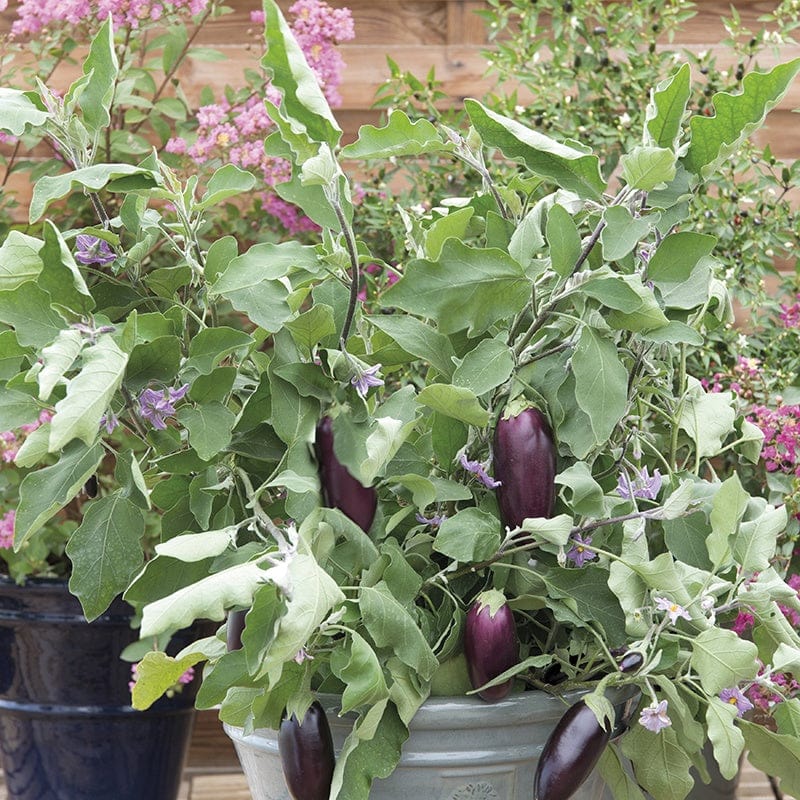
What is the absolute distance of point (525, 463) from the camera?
0.53m

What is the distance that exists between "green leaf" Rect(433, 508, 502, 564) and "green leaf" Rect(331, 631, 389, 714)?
70mm

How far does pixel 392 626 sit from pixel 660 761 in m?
0.19

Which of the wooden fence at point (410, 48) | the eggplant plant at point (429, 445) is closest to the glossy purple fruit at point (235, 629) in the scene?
the eggplant plant at point (429, 445)

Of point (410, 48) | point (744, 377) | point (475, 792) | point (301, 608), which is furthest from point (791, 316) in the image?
point (301, 608)

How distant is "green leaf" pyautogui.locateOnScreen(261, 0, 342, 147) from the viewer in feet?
1.63

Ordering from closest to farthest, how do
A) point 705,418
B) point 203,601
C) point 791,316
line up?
point 203,601
point 705,418
point 791,316

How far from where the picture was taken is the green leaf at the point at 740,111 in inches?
20.5

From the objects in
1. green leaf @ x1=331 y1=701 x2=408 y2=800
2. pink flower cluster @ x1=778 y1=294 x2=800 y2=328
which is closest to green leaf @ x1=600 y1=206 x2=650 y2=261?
green leaf @ x1=331 y1=701 x2=408 y2=800

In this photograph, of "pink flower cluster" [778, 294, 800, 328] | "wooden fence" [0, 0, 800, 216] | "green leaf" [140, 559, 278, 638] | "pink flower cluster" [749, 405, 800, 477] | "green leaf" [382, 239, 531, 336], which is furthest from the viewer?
"wooden fence" [0, 0, 800, 216]

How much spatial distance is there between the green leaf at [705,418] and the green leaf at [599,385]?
0.48 ft

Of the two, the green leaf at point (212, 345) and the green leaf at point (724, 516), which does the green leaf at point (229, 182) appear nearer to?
the green leaf at point (212, 345)

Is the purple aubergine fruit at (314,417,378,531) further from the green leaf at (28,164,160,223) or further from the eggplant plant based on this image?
the green leaf at (28,164,160,223)

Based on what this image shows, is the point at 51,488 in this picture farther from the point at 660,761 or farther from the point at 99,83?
the point at 660,761

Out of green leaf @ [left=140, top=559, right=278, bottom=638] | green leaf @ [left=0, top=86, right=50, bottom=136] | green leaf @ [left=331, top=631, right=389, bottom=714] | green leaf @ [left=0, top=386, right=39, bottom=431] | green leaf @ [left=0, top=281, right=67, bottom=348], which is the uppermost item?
green leaf @ [left=0, top=86, right=50, bottom=136]
